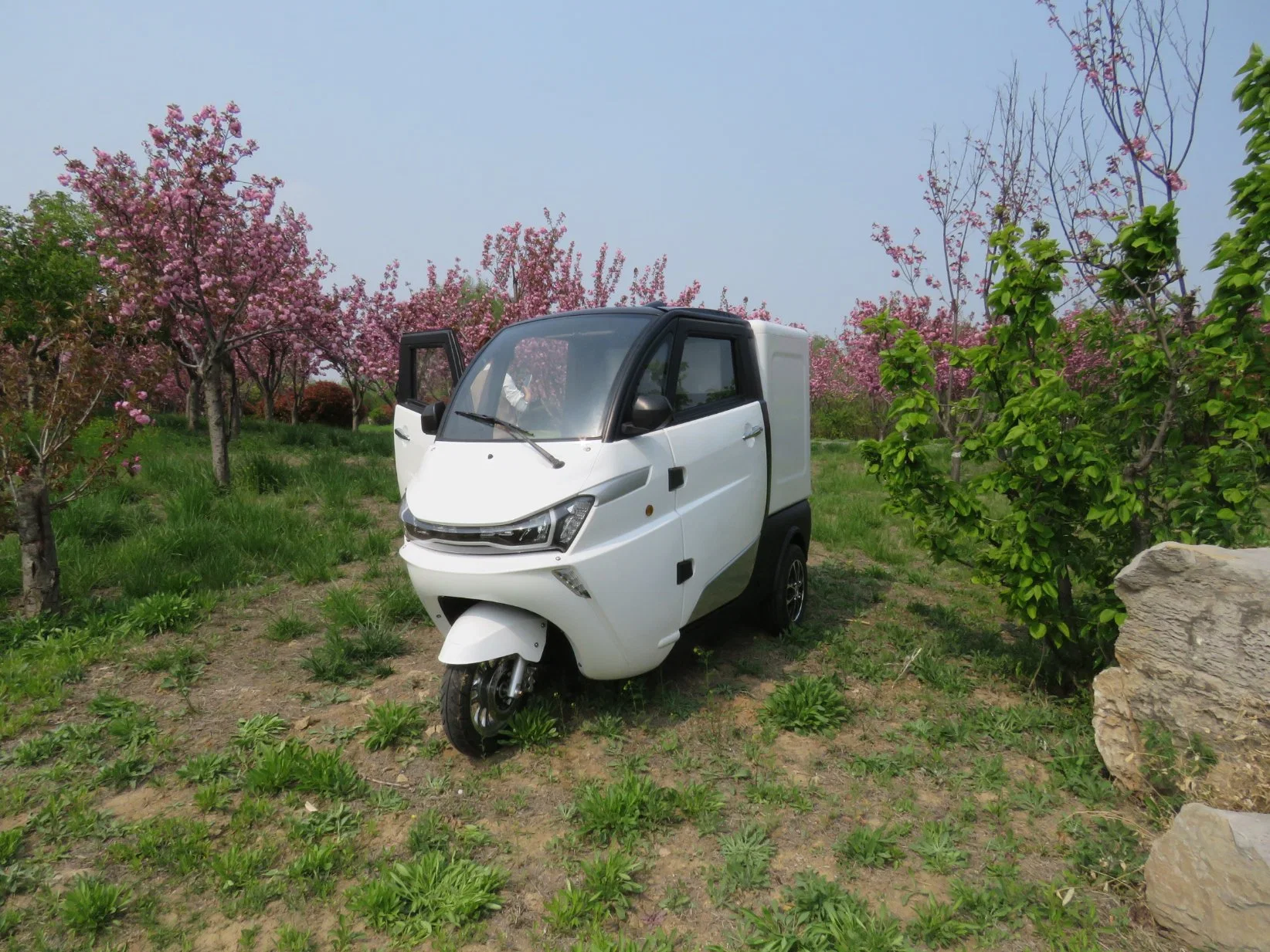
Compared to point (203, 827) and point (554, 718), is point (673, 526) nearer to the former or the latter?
point (554, 718)

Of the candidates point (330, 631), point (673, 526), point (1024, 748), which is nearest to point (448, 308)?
point (330, 631)

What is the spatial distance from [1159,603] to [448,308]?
13225mm

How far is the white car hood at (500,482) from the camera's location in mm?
3365

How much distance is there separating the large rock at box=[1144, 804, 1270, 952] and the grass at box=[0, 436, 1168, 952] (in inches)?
5.8

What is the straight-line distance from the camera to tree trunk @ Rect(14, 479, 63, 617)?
4977 millimetres

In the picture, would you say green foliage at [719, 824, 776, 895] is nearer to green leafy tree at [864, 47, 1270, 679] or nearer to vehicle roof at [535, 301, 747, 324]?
green leafy tree at [864, 47, 1270, 679]

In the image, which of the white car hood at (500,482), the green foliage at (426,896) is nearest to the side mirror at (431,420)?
the white car hood at (500,482)

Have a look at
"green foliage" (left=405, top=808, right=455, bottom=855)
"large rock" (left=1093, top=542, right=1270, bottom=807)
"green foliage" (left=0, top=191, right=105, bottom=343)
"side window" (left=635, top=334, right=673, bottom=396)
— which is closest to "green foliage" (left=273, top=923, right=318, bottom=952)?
"green foliage" (left=405, top=808, right=455, bottom=855)

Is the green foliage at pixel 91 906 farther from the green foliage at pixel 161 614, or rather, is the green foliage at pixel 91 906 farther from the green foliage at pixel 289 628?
the green foliage at pixel 161 614

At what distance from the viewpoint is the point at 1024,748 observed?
12.2 ft

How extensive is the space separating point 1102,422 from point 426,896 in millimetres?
4278

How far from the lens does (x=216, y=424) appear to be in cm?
880

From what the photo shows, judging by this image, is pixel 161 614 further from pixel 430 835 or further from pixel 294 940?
pixel 294 940

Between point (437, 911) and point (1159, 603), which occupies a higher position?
point (1159, 603)
